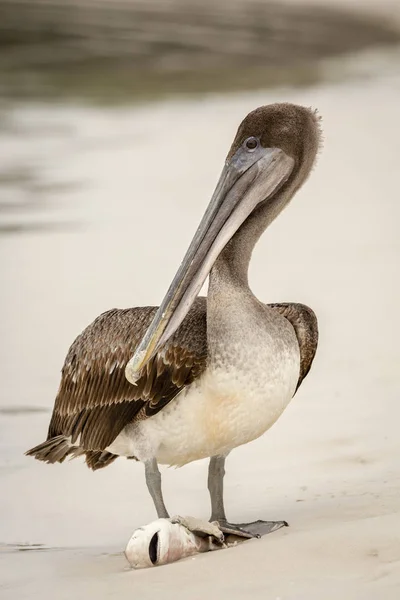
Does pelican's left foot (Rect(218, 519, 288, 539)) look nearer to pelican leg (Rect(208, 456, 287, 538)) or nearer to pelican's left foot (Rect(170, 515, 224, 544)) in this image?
pelican leg (Rect(208, 456, 287, 538))

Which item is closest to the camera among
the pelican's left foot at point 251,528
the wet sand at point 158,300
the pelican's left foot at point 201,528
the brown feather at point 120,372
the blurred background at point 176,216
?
the wet sand at point 158,300

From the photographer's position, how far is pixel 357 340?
8469 mm

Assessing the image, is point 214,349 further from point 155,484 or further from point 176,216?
point 176,216

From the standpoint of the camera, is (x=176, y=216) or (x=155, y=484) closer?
(x=155, y=484)

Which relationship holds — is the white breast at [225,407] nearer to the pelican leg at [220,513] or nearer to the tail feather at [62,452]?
the pelican leg at [220,513]

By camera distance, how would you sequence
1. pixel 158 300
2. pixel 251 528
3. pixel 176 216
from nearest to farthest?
pixel 251 528
pixel 158 300
pixel 176 216

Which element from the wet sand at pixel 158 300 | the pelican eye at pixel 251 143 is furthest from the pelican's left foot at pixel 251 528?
the pelican eye at pixel 251 143

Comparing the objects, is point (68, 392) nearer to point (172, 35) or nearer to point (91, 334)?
point (91, 334)

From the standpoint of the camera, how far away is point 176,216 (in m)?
10.4

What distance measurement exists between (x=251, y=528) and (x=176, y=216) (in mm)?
5340

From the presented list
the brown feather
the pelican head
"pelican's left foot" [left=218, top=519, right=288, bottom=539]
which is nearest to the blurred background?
"pelican's left foot" [left=218, top=519, right=288, bottom=539]

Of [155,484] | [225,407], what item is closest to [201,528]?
[155,484]

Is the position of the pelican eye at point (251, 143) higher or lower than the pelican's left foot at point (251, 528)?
higher

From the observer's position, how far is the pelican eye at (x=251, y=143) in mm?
5219
